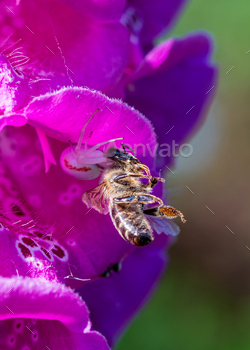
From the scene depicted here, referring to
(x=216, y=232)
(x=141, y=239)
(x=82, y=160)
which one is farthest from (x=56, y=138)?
(x=216, y=232)

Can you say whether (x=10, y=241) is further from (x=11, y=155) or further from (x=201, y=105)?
(x=201, y=105)

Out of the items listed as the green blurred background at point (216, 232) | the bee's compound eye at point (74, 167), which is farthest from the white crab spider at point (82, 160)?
the green blurred background at point (216, 232)

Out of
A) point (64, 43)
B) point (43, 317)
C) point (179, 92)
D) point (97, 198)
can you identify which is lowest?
point (43, 317)

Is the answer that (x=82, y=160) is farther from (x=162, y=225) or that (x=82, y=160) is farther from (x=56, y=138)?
(x=162, y=225)

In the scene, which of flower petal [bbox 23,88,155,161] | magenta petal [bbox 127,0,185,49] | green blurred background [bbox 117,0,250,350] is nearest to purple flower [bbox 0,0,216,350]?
flower petal [bbox 23,88,155,161]

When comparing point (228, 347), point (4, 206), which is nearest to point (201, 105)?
point (4, 206)

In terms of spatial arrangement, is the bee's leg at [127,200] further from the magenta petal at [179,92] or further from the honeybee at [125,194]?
the magenta petal at [179,92]
